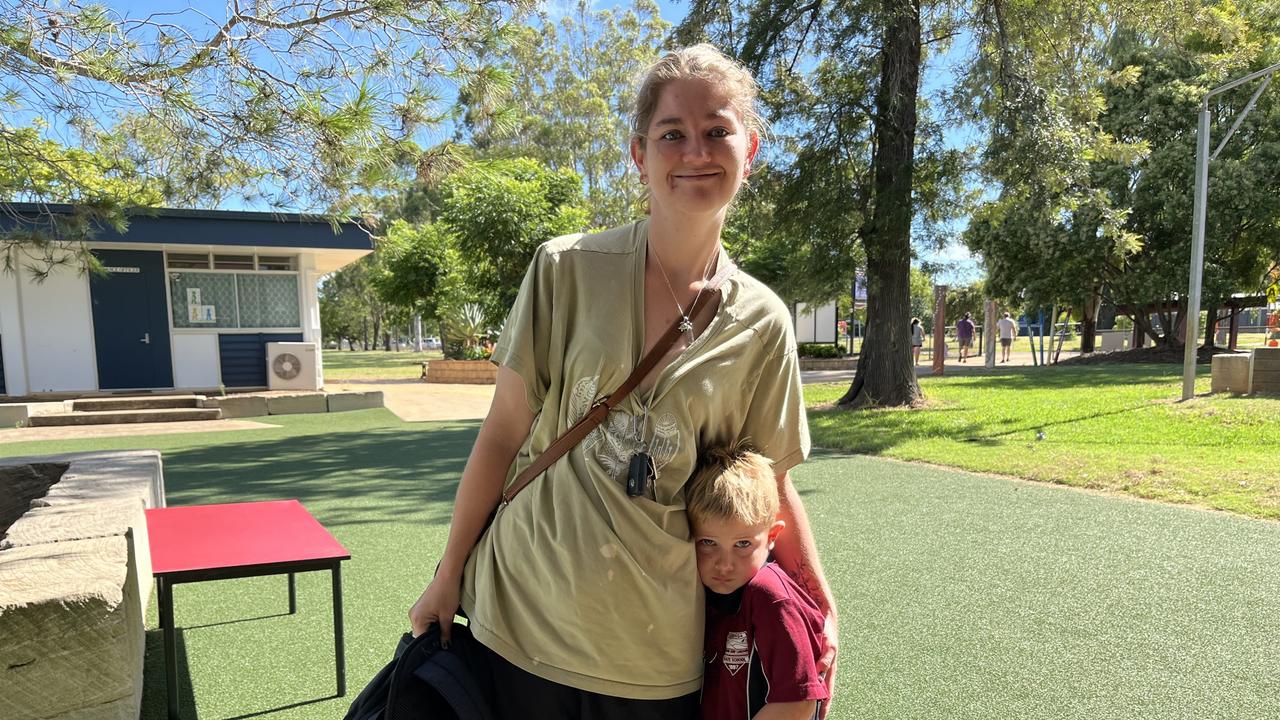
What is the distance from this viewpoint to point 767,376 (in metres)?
1.41

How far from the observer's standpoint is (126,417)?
37.7ft

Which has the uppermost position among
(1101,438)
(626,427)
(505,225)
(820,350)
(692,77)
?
(505,225)

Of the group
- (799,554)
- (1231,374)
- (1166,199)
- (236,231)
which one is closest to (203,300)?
(236,231)

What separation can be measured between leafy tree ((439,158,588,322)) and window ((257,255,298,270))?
171 inches

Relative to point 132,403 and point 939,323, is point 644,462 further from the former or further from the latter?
point 939,323

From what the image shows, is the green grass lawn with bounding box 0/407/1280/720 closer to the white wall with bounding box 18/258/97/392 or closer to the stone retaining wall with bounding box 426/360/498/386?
the white wall with bounding box 18/258/97/392

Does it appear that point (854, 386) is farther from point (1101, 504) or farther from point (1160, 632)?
point (1160, 632)

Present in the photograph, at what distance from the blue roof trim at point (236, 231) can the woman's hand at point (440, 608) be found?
12.9 metres

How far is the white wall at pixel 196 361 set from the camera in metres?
14.6

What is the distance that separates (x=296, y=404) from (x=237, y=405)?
873mm

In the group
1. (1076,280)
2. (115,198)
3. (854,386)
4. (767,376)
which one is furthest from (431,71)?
(1076,280)

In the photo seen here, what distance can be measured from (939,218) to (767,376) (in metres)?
10.4

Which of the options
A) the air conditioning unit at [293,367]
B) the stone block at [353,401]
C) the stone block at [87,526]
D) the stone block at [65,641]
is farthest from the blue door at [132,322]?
the stone block at [65,641]

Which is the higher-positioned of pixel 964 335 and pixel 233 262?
pixel 233 262
